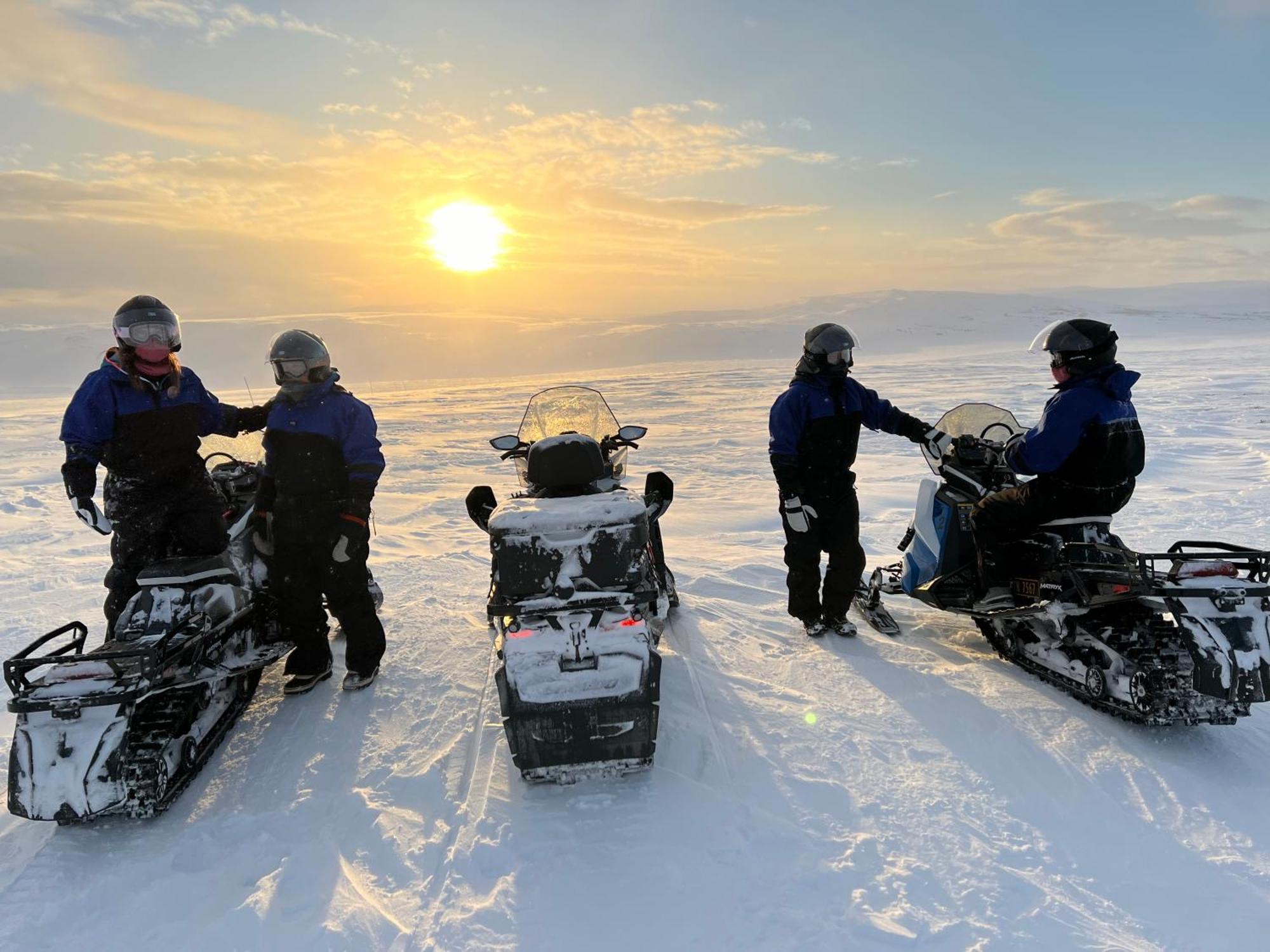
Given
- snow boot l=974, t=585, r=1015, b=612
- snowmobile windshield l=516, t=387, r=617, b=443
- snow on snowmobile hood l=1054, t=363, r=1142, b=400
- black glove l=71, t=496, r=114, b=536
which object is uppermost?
snow on snowmobile hood l=1054, t=363, r=1142, b=400

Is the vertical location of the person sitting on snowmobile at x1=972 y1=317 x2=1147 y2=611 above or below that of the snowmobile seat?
above

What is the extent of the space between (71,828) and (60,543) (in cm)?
543

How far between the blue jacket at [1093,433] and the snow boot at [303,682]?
424 cm

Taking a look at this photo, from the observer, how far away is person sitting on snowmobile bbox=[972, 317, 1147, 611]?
3.60 meters

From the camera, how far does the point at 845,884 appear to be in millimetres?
2477

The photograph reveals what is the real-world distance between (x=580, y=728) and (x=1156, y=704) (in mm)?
2612

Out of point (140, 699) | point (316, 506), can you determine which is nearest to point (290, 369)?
point (316, 506)

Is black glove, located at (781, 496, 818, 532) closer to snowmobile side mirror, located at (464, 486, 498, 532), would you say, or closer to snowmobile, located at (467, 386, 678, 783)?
snowmobile, located at (467, 386, 678, 783)

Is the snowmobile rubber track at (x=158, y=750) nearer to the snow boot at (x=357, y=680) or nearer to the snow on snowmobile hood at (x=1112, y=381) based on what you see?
the snow boot at (x=357, y=680)

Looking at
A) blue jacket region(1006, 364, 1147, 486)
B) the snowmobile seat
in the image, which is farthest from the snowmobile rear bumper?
blue jacket region(1006, 364, 1147, 486)

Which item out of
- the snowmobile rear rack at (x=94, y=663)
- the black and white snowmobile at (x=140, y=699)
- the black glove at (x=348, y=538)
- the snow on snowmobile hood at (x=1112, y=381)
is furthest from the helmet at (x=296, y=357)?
the snow on snowmobile hood at (x=1112, y=381)

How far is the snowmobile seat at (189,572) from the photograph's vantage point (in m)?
3.49

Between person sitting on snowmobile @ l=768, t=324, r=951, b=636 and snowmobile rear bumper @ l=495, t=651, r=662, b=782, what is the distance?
208cm

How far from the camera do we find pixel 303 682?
4.12 meters
